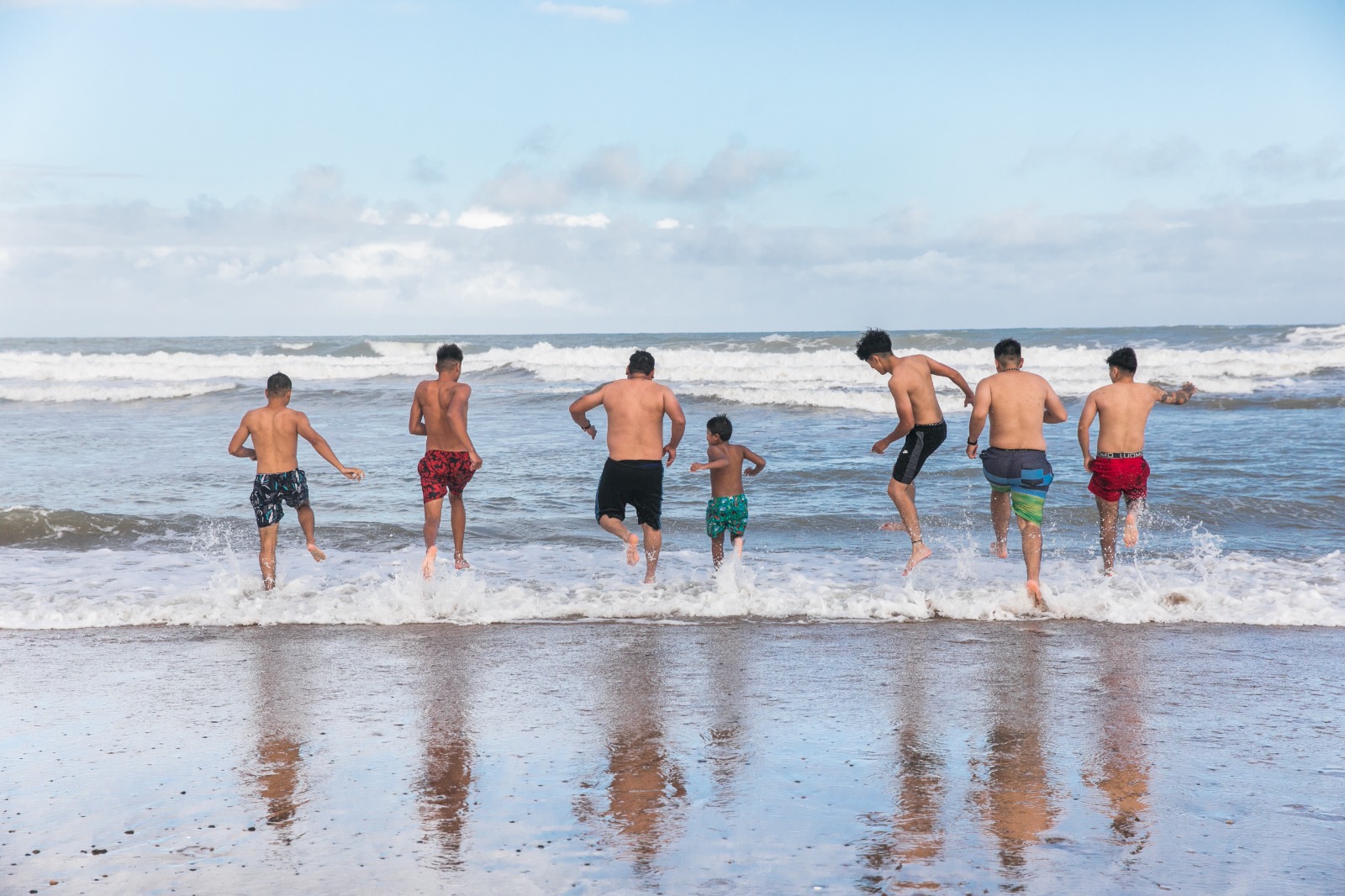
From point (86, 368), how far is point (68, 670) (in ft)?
118

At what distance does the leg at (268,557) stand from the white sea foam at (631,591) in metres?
0.11

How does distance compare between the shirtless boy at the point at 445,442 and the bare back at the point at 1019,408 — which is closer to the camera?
the bare back at the point at 1019,408

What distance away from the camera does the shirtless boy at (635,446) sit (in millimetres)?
7402

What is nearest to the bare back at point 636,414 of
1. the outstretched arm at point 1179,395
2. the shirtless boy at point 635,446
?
the shirtless boy at point 635,446

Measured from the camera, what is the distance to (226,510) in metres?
10.9

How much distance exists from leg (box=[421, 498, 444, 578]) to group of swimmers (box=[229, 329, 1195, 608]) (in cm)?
1

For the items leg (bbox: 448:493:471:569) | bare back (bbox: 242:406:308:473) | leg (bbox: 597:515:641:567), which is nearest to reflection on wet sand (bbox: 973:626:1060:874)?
leg (bbox: 597:515:641:567)

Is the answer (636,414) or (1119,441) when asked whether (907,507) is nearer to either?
(1119,441)

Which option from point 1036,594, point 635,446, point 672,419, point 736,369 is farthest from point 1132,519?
point 736,369

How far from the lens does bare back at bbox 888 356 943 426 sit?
730cm

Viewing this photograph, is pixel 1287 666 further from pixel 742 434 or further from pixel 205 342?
pixel 205 342

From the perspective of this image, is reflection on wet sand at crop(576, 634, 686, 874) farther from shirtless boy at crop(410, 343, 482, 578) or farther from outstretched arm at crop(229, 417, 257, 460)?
outstretched arm at crop(229, 417, 257, 460)

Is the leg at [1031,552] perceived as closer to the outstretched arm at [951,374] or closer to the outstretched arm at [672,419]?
the outstretched arm at [951,374]

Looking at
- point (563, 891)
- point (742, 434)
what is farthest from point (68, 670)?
point (742, 434)
